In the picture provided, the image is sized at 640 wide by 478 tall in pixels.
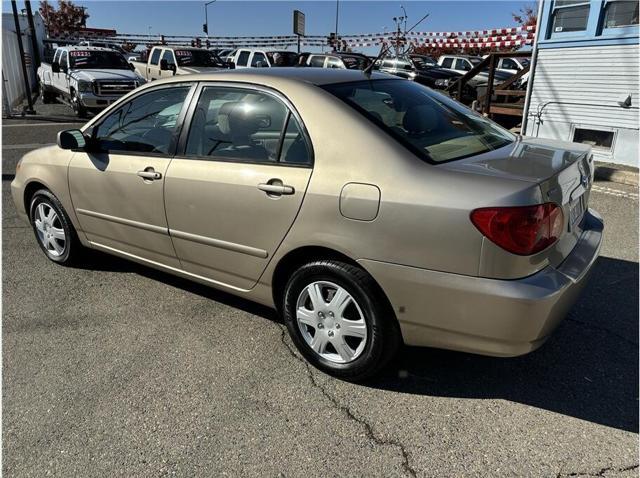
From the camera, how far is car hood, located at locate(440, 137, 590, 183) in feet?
7.84

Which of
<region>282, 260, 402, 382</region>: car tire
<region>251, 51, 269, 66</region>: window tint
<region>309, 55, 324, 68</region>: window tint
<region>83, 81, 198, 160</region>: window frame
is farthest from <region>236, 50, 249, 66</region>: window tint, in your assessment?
<region>282, 260, 402, 382</region>: car tire

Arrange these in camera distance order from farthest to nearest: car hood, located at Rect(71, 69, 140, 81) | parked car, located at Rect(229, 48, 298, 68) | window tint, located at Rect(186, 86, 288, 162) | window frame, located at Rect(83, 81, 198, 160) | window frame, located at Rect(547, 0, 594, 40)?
parked car, located at Rect(229, 48, 298, 68) → car hood, located at Rect(71, 69, 140, 81) → window frame, located at Rect(547, 0, 594, 40) → window frame, located at Rect(83, 81, 198, 160) → window tint, located at Rect(186, 86, 288, 162)

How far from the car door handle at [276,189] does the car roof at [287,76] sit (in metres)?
0.63

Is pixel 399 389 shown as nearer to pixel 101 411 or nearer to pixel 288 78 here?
pixel 101 411

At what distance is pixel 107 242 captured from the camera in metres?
3.98

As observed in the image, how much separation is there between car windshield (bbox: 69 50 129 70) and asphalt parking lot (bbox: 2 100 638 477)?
1287 cm

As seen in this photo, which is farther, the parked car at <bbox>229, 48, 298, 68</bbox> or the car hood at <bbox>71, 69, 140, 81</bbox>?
the parked car at <bbox>229, 48, 298, 68</bbox>

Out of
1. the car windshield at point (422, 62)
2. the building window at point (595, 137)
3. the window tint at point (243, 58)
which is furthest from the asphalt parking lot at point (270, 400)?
the car windshield at point (422, 62)

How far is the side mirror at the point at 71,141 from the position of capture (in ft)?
12.4

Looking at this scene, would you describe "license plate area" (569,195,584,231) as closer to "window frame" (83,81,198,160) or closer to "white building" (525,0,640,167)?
"window frame" (83,81,198,160)

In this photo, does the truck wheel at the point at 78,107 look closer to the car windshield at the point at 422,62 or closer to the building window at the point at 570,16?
the building window at the point at 570,16

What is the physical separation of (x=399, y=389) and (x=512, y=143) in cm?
161

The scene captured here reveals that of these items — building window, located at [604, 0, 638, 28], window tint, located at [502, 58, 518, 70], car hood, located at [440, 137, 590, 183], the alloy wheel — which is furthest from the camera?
window tint, located at [502, 58, 518, 70]

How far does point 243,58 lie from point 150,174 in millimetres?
16544
